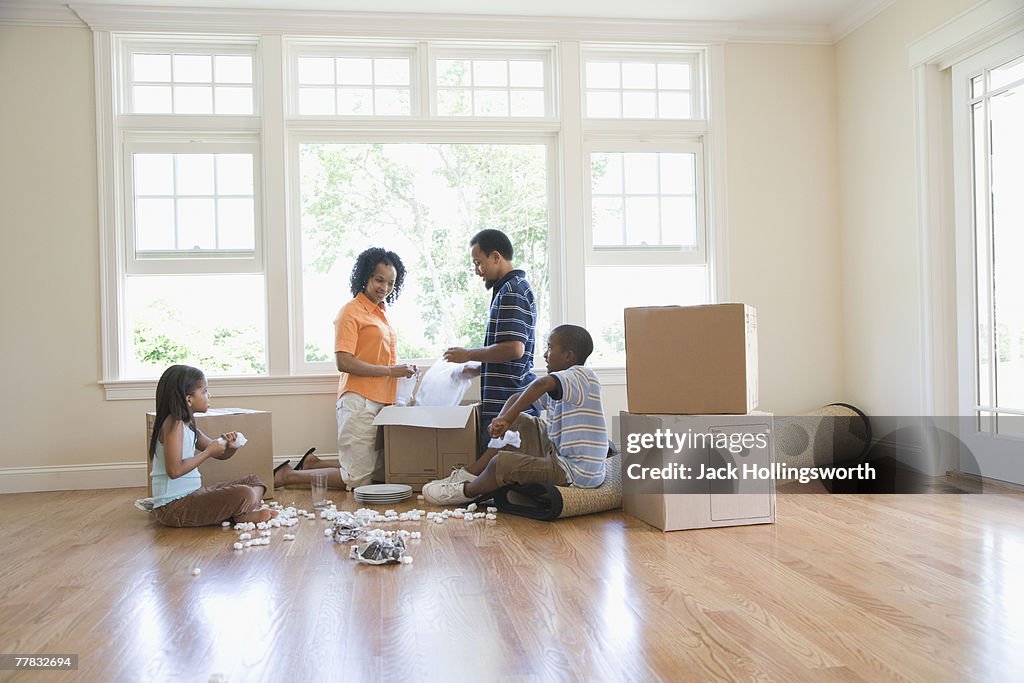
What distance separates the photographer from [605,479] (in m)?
3.46

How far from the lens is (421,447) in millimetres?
4039

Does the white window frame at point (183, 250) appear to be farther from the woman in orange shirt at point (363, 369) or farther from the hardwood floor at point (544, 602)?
the hardwood floor at point (544, 602)

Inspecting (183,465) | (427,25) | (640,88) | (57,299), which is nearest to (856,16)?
(640,88)

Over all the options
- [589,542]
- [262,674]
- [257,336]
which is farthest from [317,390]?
[262,674]

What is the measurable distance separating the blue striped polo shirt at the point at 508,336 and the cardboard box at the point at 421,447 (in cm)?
17

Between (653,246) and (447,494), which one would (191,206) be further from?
(653,246)

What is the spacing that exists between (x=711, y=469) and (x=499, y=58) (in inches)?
114

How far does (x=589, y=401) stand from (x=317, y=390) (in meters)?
1.91

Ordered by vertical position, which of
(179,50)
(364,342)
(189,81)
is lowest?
(364,342)

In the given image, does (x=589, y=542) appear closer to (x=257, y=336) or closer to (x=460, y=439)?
(x=460, y=439)

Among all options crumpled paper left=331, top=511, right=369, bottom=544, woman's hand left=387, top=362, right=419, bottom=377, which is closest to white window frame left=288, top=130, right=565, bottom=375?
woman's hand left=387, top=362, right=419, bottom=377

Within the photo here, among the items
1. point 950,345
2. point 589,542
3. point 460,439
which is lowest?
point 589,542

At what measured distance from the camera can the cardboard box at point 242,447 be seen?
12.5 feet

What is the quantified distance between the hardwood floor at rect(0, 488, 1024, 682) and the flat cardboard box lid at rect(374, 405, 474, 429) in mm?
698
